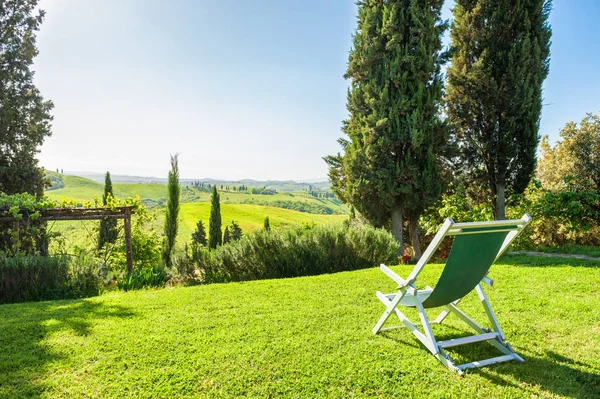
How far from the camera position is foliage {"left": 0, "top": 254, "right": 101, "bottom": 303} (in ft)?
18.4

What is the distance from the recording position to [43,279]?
19.0 feet

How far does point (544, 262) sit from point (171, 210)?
475 inches

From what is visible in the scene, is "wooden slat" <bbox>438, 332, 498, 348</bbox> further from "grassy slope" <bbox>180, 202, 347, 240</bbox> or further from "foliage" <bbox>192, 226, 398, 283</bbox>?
"grassy slope" <bbox>180, 202, 347, 240</bbox>

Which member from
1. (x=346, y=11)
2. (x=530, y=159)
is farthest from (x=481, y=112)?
(x=346, y=11)

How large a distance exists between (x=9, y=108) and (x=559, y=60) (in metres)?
19.9

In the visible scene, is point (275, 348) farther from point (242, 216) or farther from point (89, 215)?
point (242, 216)

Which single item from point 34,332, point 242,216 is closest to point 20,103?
point 34,332

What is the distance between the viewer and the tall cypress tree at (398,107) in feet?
34.8

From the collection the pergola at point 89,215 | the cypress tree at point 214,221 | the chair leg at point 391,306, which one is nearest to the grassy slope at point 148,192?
the cypress tree at point 214,221

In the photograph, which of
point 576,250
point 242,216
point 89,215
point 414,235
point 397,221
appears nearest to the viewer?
point 89,215

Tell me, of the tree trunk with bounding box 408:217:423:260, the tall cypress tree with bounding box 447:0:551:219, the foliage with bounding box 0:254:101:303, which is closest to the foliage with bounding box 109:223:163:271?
the foliage with bounding box 0:254:101:303

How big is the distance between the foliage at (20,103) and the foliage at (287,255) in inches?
431

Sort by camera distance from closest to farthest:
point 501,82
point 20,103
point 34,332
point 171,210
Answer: point 34,332
point 501,82
point 171,210
point 20,103

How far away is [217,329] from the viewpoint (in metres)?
3.64
